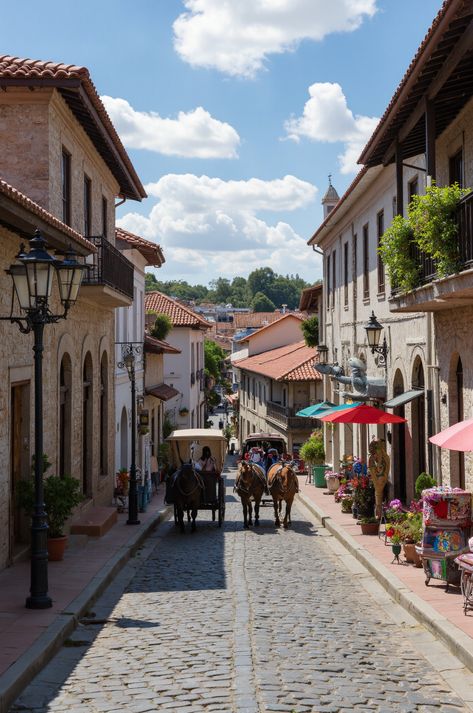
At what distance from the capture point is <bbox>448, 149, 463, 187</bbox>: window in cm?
1392

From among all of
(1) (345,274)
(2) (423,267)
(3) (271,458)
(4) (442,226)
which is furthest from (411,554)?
(3) (271,458)

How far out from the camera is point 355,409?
58.2ft

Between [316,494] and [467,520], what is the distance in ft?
47.6

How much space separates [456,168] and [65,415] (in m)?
8.62

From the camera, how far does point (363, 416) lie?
1747cm

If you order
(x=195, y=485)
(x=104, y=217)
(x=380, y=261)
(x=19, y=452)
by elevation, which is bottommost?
(x=195, y=485)

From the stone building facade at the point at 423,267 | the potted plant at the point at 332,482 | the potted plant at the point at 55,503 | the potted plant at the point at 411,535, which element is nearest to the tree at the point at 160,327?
the potted plant at the point at 332,482

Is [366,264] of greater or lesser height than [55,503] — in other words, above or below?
above

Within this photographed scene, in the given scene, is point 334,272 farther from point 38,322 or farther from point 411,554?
point 38,322

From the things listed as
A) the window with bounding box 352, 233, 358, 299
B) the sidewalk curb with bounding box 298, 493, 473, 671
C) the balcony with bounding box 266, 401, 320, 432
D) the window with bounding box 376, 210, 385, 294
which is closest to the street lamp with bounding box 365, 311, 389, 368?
the window with bounding box 376, 210, 385, 294

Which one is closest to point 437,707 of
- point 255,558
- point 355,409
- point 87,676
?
point 87,676

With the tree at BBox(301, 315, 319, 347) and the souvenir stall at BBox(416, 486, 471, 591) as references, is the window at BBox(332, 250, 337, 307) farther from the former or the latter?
the souvenir stall at BBox(416, 486, 471, 591)

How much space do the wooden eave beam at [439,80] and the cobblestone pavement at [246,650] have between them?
6937 millimetres

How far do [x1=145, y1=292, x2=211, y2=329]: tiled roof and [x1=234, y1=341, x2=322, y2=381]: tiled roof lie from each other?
4.31 metres
